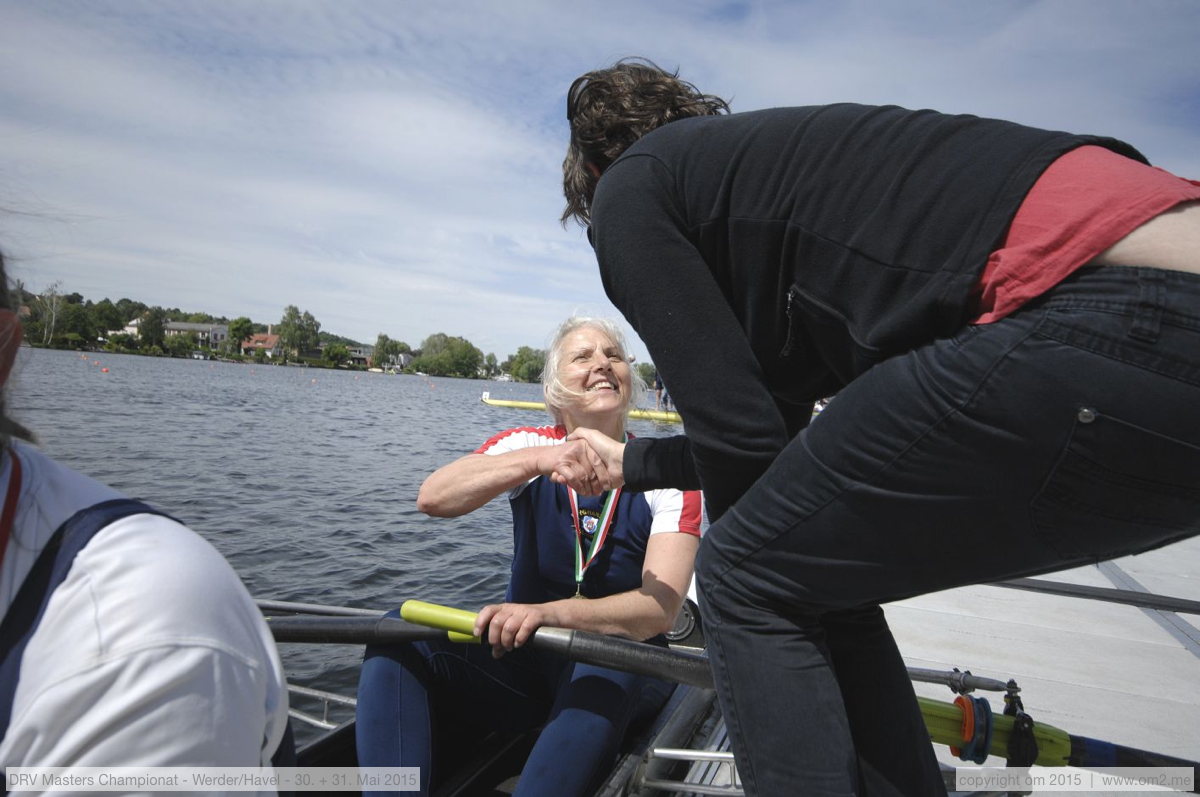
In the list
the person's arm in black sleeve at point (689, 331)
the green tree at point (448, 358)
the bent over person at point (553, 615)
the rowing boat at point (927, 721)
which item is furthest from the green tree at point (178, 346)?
the person's arm in black sleeve at point (689, 331)

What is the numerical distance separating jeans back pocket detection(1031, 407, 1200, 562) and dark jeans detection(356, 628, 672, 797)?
4.86ft

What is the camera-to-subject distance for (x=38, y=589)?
Result: 885 mm

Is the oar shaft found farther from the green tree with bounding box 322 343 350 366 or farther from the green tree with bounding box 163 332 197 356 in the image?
the green tree with bounding box 322 343 350 366

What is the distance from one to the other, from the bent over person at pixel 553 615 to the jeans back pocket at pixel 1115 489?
49.9 inches

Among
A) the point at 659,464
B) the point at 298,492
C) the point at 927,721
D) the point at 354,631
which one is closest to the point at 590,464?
the point at 659,464

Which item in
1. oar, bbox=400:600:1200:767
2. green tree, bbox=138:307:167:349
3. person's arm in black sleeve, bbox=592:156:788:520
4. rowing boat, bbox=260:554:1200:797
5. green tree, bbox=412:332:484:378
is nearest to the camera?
person's arm in black sleeve, bbox=592:156:788:520

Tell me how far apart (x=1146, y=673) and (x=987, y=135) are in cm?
432

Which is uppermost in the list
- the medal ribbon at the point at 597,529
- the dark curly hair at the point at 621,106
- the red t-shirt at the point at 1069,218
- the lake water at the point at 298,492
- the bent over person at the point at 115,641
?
the dark curly hair at the point at 621,106

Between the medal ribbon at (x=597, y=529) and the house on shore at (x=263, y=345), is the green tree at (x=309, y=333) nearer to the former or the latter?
the house on shore at (x=263, y=345)

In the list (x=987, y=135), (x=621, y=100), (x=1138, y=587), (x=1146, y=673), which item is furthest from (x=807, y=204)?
(x=1138, y=587)

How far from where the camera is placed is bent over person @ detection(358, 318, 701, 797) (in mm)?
2305

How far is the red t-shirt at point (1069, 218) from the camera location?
3.79ft

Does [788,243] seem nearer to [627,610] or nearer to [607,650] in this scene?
[607,650]

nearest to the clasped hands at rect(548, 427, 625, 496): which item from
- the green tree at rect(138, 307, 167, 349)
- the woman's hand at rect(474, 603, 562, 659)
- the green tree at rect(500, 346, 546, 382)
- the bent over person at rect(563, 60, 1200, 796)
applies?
the woman's hand at rect(474, 603, 562, 659)
